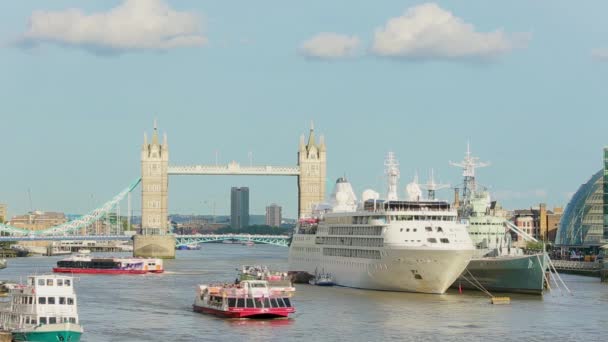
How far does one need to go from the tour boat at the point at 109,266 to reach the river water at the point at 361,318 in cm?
Answer: 2757

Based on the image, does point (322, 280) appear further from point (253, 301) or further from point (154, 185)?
point (154, 185)

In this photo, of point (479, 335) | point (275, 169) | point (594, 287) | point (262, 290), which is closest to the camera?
point (479, 335)

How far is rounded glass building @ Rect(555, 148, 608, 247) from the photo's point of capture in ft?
391

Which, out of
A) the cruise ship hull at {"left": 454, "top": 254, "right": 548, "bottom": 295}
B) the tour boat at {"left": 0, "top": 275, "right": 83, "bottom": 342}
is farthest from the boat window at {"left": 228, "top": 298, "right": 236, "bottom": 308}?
the cruise ship hull at {"left": 454, "top": 254, "right": 548, "bottom": 295}

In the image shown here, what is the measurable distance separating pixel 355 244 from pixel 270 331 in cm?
2286

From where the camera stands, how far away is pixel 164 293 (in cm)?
7956

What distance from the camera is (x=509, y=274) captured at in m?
78.1

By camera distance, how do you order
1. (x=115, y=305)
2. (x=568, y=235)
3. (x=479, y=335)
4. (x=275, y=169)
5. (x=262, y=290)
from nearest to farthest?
(x=479, y=335)
(x=262, y=290)
(x=115, y=305)
(x=568, y=235)
(x=275, y=169)

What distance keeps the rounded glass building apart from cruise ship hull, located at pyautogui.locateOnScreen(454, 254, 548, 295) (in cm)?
3560

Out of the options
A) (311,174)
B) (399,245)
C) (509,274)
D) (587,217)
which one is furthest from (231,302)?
(311,174)

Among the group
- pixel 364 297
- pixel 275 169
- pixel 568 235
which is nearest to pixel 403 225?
pixel 364 297

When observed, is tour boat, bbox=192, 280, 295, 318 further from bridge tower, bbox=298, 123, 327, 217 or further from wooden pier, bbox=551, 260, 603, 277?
bridge tower, bbox=298, 123, 327, 217

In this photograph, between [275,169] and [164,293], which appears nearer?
[164,293]

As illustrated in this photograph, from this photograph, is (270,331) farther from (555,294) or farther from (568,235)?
(568,235)
